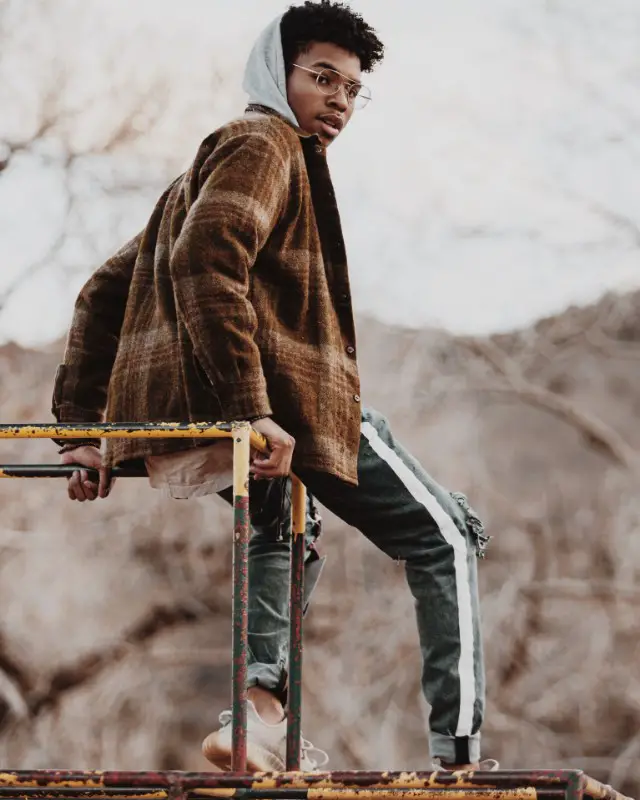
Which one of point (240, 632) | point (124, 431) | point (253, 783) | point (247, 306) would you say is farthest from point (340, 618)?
point (253, 783)

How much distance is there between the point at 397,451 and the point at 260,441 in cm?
41

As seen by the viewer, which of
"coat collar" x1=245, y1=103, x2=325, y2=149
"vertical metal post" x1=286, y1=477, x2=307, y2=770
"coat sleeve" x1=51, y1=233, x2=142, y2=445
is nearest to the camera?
"coat collar" x1=245, y1=103, x2=325, y2=149

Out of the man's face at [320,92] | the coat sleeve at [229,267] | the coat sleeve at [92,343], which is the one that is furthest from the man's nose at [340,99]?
the coat sleeve at [92,343]

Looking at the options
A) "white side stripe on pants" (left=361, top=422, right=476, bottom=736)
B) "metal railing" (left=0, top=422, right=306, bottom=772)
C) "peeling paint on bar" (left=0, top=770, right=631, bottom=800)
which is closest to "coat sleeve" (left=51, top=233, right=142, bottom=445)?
"metal railing" (left=0, top=422, right=306, bottom=772)

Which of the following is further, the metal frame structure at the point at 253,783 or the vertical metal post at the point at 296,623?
the vertical metal post at the point at 296,623

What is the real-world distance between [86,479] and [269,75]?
0.83 m

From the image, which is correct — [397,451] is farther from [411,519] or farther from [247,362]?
[247,362]

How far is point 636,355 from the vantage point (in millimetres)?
12688

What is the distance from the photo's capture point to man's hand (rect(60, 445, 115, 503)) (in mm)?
2670

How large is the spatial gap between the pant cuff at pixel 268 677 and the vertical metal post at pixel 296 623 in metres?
0.02

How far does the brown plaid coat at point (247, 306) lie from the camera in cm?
236

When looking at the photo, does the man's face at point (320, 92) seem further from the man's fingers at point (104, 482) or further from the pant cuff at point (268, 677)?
the pant cuff at point (268, 677)

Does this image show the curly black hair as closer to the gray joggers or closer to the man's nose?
the man's nose

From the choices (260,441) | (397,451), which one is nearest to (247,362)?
(260,441)
